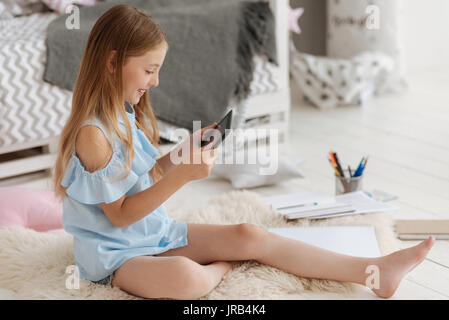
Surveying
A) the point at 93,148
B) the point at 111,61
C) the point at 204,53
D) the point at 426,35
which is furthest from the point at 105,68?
the point at 426,35

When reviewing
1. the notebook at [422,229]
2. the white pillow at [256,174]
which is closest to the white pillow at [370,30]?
the white pillow at [256,174]

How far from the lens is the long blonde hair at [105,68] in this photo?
3.81 feet

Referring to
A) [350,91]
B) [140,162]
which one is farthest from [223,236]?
[350,91]

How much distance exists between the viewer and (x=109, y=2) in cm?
221

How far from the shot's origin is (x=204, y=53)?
2.11 meters

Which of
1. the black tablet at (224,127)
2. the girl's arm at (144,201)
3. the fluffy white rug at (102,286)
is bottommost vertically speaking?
the fluffy white rug at (102,286)

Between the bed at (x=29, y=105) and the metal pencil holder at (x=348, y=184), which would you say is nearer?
the metal pencil holder at (x=348, y=184)

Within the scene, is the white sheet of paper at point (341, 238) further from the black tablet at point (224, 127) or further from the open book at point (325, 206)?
the black tablet at point (224, 127)

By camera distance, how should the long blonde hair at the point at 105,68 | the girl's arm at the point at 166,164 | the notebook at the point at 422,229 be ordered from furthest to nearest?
the notebook at the point at 422,229, the girl's arm at the point at 166,164, the long blonde hair at the point at 105,68

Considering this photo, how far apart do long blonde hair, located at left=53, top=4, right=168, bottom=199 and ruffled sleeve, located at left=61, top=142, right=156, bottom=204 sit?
0.02 m

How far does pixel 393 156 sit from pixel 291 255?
97 cm

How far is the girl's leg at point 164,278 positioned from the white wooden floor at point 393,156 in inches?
9.2

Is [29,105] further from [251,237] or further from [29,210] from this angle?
[251,237]

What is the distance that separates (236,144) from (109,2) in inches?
26.4
